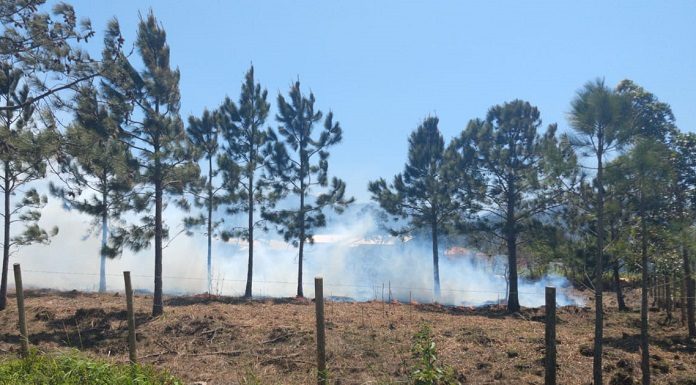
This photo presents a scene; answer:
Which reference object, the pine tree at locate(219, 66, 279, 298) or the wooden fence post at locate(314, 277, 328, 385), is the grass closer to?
the wooden fence post at locate(314, 277, 328, 385)

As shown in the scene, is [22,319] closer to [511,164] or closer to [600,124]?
[600,124]

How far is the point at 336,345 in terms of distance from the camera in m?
11.4

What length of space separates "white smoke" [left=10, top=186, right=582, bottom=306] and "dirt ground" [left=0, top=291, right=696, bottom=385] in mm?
13699

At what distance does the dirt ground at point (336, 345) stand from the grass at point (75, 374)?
1441 mm

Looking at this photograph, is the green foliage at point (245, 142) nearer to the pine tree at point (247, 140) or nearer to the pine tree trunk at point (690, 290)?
the pine tree at point (247, 140)

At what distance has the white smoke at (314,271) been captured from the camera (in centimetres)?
3284

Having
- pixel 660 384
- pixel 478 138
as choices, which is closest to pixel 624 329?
pixel 660 384

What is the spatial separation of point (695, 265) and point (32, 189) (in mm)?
20409

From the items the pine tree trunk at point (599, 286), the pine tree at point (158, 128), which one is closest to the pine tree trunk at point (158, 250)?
the pine tree at point (158, 128)

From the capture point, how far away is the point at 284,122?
87.3ft

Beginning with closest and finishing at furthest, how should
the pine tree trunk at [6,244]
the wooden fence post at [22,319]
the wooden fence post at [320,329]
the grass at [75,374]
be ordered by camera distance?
1. the grass at [75,374]
2. the wooden fence post at [320,329]
3. the wooden fence post at [22,319]
4. the pine tree trunk at [6,244]

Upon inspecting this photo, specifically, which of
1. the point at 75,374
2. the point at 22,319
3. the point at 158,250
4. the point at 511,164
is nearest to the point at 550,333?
the point at 75,374

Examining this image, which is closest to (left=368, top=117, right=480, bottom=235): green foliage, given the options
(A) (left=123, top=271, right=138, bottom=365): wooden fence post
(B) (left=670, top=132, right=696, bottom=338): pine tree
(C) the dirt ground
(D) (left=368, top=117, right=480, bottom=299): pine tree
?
(D) (left=368, top=117, right=480, bottom=299): pine tree

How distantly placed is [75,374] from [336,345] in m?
5.35
